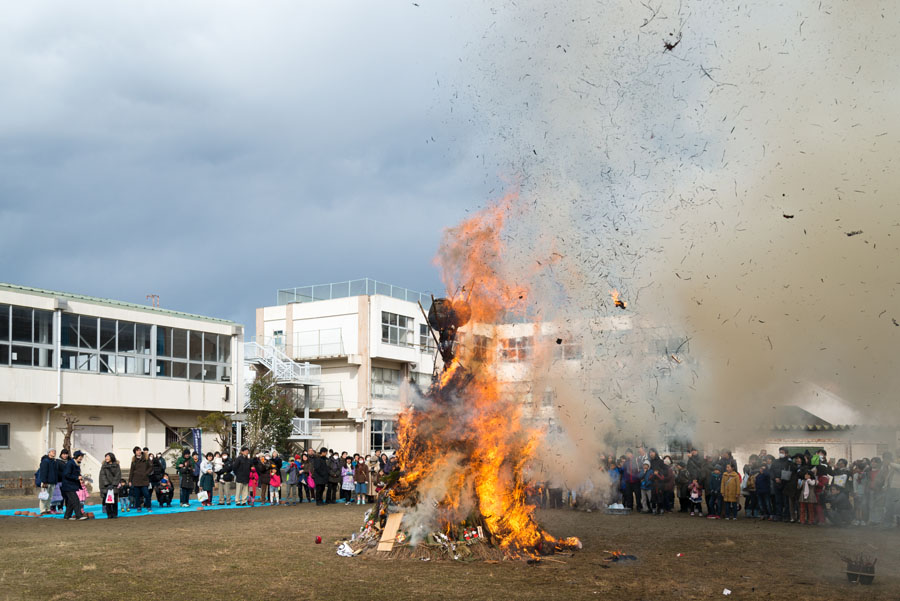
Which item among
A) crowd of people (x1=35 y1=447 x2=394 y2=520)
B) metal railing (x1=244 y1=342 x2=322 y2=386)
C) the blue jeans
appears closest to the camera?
crowd of people (x1=35 y1=447 x2=394 y2=520)

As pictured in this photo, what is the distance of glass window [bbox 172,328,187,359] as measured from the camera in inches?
1656

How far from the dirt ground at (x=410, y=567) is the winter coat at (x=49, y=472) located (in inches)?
90.6

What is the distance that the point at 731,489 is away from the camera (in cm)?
2153

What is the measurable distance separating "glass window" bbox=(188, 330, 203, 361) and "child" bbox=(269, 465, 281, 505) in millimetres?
17151

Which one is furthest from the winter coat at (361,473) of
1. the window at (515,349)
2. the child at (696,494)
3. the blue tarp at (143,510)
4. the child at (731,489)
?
the window at (515,349)

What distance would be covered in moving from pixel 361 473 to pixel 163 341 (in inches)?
762

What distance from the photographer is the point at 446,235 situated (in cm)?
1523

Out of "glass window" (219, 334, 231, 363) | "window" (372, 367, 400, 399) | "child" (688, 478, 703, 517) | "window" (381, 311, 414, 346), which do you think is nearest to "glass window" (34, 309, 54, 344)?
"glass window" (219, 334, 231, 363)

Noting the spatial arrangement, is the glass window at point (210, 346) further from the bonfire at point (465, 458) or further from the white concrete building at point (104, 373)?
the bonfire at point (465, 458)

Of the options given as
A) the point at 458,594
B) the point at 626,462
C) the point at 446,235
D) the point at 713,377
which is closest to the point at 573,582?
the point at 458,594

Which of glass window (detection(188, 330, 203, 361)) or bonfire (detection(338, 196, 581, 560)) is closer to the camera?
bonfire (detection(338, 196, 581, 560))

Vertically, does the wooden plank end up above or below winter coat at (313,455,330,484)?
above

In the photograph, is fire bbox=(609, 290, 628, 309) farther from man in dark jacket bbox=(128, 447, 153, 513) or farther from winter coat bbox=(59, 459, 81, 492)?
man in dark jacket bbox=(128, 447, 153, 513)

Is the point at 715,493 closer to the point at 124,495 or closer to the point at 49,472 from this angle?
the point at 124,495
